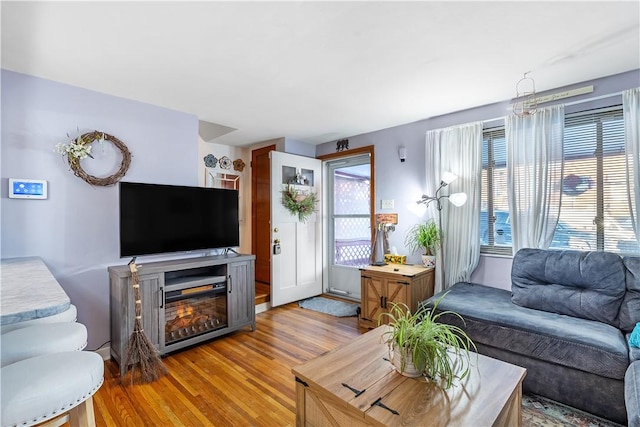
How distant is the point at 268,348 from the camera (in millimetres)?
2832

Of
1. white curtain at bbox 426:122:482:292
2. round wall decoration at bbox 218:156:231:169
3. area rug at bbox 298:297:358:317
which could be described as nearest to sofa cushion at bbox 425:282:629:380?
white curtain at bbox 426:122:482:292

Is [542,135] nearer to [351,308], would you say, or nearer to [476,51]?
[476,51]

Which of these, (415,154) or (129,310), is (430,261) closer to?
(415,154)

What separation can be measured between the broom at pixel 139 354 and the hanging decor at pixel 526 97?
3.45m

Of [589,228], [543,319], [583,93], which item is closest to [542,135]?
[583,93]

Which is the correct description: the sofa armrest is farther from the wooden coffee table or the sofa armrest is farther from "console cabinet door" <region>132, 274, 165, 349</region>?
"console cabinet door" <region>132, 274, 165, 349</region>

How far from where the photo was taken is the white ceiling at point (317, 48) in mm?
1602

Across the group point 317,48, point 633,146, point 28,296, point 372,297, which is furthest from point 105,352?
point 633,146

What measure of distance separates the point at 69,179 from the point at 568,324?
4.05 m

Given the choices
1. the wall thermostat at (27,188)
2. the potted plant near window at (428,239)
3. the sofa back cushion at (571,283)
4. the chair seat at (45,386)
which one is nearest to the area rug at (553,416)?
the sofa back cushion at (571,283)

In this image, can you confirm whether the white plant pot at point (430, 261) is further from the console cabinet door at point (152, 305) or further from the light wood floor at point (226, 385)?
the console cabinet door at point (152, 305)

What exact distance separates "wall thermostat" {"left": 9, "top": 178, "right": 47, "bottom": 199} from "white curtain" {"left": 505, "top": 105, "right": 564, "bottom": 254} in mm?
4127

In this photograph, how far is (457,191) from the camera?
10.4ft

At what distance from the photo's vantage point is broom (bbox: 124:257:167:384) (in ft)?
7.61
